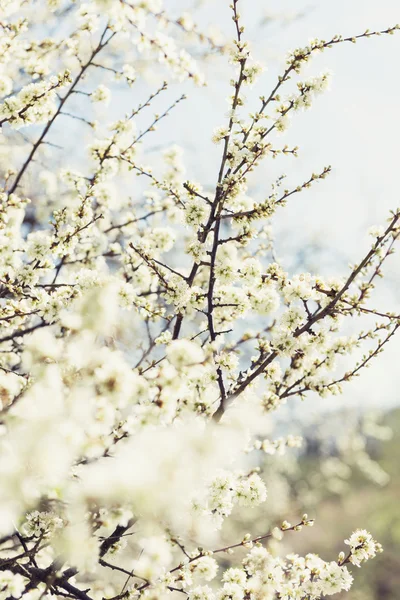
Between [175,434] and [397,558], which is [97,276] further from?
[397,558]

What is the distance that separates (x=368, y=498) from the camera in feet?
80.4

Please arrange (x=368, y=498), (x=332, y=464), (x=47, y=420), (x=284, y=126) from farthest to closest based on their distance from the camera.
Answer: (x=368, y=498), (x=332, y=464), (x=284, y=126), (x=47, y=420)

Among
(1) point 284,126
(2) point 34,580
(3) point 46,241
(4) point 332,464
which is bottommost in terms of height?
(2) point 34,580

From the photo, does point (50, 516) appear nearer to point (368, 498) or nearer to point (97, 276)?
point (97, 276)

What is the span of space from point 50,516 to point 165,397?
1.20m

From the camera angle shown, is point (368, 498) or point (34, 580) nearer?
point (34, 580)

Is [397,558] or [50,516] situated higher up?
[397,558]

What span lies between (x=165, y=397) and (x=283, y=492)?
17896mm

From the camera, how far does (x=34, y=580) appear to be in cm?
242

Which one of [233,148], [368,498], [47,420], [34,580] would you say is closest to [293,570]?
[34,580]

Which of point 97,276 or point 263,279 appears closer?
point 97,276

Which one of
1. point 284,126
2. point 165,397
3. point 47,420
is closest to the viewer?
point 47,420

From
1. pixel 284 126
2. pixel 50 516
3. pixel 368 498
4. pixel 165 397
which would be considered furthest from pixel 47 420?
pixel 368 498

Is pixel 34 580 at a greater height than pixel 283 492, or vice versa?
pixel 283 492
